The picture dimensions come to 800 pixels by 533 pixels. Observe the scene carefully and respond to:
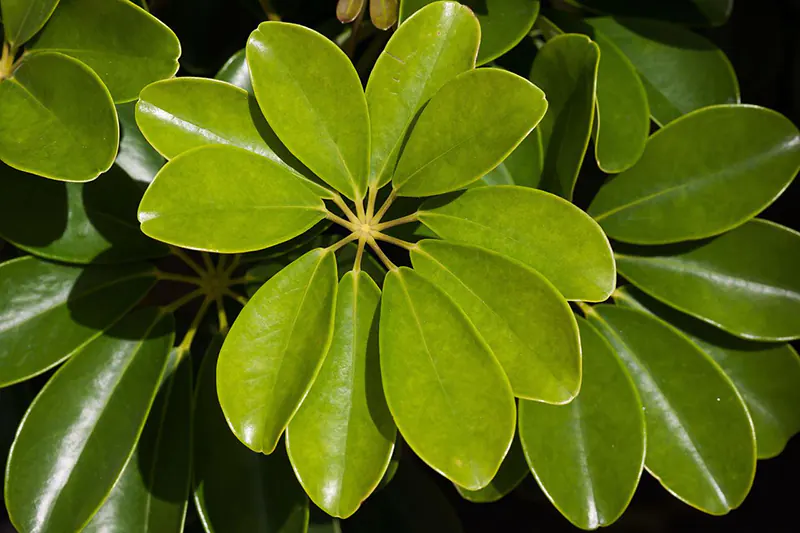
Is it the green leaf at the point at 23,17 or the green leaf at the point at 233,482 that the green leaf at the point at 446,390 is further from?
the green leaf at the point at 23,17

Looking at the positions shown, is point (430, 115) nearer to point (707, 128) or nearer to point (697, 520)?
point (707, 128)

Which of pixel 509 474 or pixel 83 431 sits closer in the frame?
pixel 83 431

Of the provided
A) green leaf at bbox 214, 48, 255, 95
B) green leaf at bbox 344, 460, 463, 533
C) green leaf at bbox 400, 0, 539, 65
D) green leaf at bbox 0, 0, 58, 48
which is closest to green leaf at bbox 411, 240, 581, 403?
green leaf at bbox 400, 0, 539, 65

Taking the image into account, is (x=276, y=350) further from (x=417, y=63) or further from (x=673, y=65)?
(x=673, y=65)

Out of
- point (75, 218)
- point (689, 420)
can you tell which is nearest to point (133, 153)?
point (75, 218)

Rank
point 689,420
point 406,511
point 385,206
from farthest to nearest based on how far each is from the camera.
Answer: point 406,511
point 689,420
point 385,206

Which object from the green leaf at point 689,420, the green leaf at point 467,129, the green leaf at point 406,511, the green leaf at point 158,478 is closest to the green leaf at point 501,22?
the green leaf at point 467,129
